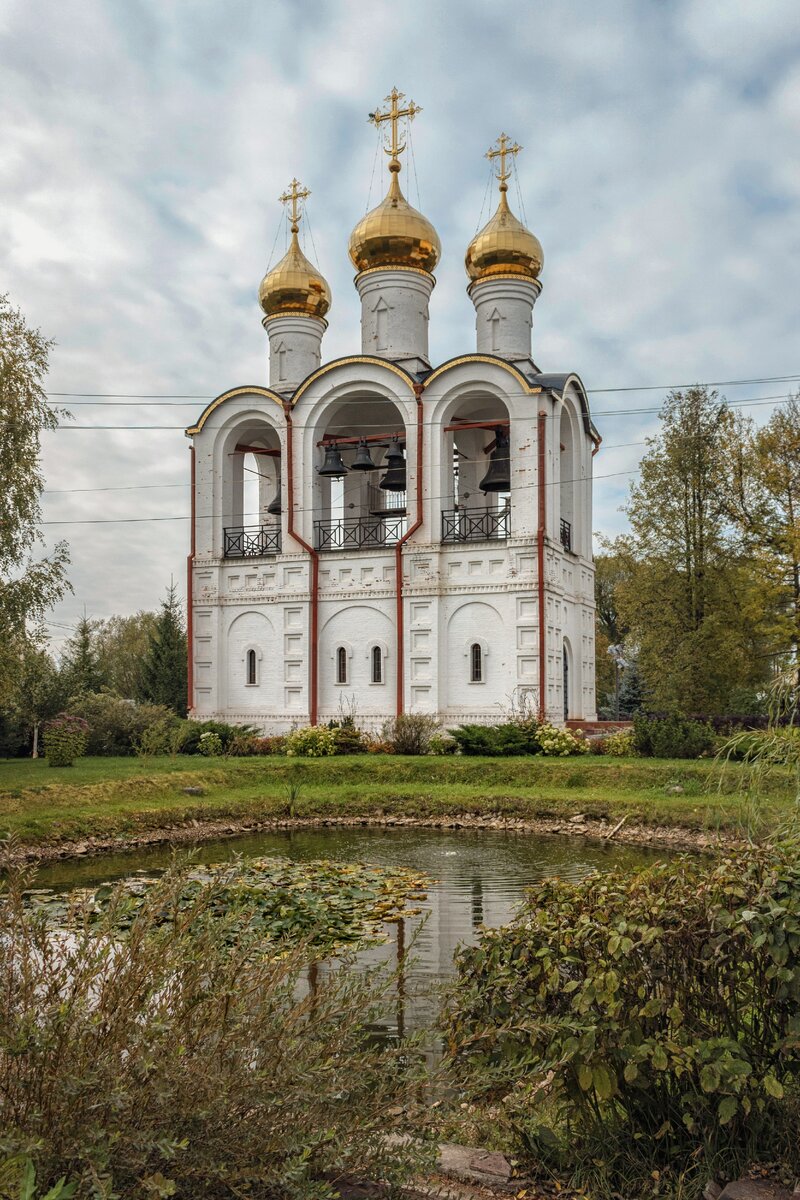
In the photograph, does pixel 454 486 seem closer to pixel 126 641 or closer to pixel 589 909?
pixel 589 909

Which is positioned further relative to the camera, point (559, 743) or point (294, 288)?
point (294, 288)

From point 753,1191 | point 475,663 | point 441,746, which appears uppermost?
point 475,663

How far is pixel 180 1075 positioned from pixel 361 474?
2492cm

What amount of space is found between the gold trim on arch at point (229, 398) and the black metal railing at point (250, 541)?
9.50ft

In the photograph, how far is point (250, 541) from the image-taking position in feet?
85.7

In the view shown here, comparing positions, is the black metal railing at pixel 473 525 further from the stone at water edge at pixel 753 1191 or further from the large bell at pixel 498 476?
the stone at water edge at pixel 753 1191

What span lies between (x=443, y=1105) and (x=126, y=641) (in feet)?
161

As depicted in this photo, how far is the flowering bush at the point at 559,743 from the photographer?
19.7m

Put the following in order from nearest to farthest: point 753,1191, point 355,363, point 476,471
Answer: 1. point 753,1191
2. point 355,363
3. point 476,471

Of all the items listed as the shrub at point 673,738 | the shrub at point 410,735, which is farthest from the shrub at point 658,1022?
the shrub at point 410,735

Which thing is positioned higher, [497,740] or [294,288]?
[294,288]

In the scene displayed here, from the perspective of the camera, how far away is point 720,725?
20.8 metres

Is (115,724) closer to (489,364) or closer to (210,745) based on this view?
(210,745)

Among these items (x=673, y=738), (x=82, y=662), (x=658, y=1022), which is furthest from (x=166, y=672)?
(x=658, y=1022)
